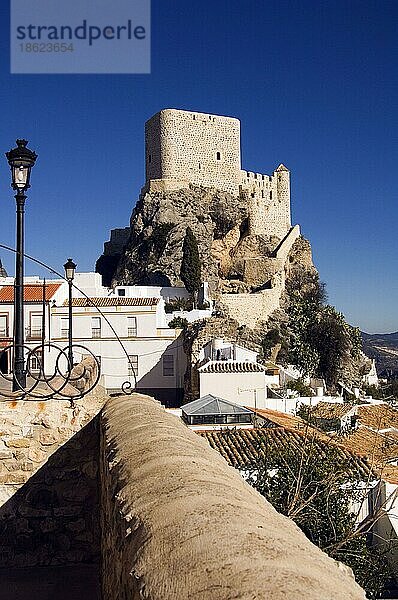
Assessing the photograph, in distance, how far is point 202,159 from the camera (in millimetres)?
53531

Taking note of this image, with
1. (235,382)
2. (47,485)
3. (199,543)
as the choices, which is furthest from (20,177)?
(235,382)

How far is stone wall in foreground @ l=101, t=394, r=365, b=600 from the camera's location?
4.36 ft

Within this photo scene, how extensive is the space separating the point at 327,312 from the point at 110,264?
869 inches

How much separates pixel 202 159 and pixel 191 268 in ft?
43.4

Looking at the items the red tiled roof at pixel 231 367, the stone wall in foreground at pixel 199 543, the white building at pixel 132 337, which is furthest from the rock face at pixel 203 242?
the stone wall in foreground at pixel 199 543

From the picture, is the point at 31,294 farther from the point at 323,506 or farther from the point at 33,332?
the point at 323,506

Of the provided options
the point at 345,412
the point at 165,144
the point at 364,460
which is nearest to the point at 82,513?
the point at 364,460

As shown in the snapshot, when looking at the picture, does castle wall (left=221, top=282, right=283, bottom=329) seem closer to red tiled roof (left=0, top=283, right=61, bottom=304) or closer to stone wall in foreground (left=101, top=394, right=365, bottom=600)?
red tiled roof (left=0, top=283, right=61, bottom=304)

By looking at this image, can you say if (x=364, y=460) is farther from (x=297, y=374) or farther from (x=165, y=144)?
(x=165, y=144)

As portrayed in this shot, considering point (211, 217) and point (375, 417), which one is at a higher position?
point (211, 217)

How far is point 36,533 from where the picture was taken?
496 cm

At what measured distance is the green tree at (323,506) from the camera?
22.5 ft

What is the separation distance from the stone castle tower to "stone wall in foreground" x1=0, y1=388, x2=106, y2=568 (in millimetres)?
48011

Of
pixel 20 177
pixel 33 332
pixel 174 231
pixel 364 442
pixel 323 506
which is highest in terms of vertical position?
pixel 174 231
